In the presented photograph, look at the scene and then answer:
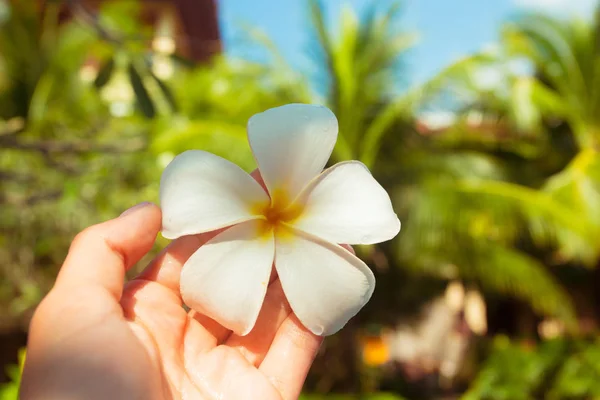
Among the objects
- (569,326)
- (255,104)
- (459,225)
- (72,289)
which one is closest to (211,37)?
(255,104)

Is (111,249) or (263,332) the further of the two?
(263,332)

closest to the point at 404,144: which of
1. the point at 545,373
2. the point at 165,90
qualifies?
the point at 545,373

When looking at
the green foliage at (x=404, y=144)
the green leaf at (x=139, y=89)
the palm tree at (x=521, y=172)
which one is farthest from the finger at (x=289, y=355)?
the palm tree at (x=521, y=172)

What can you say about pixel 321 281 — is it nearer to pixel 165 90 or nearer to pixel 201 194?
pixel 201 194

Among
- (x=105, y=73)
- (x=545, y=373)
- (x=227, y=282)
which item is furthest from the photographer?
(x=545, y=373)

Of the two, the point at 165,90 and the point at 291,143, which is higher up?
the point at 291,143

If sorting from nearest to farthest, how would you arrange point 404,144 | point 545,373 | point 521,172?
point 545,373 → point 404,144 → point 521,172

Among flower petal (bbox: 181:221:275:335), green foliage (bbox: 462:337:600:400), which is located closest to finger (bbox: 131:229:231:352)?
flower petal (bbox: 181:221:275:335)
